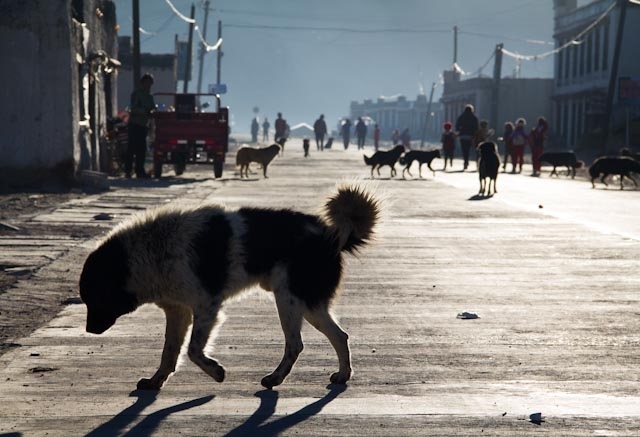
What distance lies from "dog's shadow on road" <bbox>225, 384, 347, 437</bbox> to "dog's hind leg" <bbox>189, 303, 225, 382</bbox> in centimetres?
26

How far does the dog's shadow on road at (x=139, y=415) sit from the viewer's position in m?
5.92

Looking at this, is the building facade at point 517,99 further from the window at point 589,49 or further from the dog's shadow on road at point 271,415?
the dog's shadow on road at point 271,415

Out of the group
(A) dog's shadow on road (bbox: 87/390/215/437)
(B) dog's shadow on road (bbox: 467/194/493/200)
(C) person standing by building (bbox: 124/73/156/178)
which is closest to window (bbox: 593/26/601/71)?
(C) person standing by building (bbox: 124/73/156/178)

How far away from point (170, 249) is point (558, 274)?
20.4 feet

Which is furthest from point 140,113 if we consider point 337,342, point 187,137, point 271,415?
point 271,415

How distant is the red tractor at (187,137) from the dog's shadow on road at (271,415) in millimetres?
24326

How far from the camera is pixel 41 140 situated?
24.2 m

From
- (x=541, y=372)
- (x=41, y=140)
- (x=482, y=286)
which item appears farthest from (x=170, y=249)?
(x=41, y=140)

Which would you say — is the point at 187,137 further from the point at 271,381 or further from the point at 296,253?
the point at 271,381

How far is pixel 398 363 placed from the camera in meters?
7.63

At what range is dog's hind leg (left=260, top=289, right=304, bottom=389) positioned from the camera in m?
6.88

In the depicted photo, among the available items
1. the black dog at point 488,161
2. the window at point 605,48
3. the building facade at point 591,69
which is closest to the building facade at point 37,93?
the black dog at point 488,161

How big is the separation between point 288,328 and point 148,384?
81 centimetres

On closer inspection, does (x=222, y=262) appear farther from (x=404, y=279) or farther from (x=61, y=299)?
(x=404, y=279)
